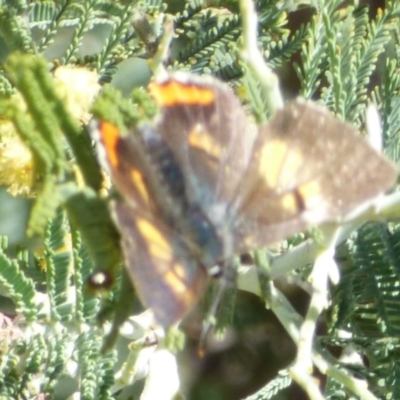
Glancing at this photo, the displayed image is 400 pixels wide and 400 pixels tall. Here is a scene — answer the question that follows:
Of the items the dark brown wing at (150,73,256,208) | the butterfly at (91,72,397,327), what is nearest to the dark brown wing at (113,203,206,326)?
the butterfly at (91,72,397,327)

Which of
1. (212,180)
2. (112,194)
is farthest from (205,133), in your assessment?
(112,194)

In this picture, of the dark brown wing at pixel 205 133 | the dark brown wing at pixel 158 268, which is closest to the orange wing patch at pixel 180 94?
the dark brown wing at pixel 205 133

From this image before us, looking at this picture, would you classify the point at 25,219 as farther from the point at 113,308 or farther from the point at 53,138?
the point at 53,138

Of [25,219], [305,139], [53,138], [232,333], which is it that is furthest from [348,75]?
[232,333]

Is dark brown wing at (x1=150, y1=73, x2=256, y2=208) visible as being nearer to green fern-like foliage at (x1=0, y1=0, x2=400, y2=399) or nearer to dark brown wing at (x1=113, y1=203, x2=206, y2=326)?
green fern-like foliage at (x1=0, y1=0, x2=400, y2=399)

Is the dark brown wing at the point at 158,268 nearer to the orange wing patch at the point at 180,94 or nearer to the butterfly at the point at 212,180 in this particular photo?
the butterfly at the point at 212,180
